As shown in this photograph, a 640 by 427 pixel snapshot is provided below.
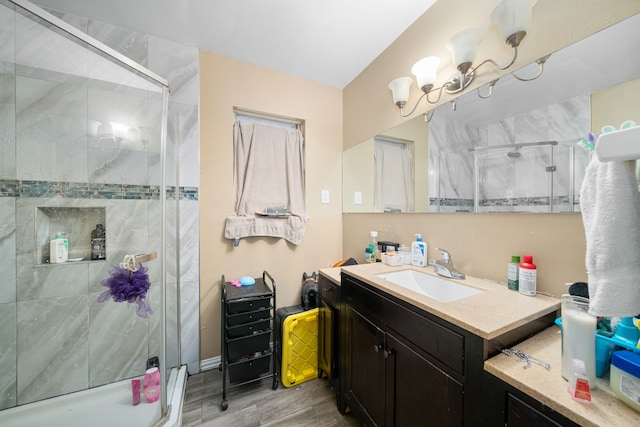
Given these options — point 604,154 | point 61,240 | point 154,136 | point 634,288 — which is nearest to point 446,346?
point 634,288

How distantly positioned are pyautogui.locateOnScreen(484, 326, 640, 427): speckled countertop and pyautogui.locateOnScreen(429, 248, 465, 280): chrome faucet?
0.48m

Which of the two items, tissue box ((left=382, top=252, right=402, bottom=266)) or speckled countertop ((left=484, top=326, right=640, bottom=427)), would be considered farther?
tissue box ((left=382, top=252, right=402, bottom=266))

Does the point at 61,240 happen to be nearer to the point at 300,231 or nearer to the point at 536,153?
the point at 300,231

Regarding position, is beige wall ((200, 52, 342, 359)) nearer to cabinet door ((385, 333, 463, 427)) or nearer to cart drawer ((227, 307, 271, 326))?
cart drawer ((227, 307, 271, 326))

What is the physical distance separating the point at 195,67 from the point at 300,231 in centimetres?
149

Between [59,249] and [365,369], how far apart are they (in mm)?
1881

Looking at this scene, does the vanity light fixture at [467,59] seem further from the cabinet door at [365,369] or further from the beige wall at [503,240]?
the cabinet door at [365,369]

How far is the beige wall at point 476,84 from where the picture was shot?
84 cm

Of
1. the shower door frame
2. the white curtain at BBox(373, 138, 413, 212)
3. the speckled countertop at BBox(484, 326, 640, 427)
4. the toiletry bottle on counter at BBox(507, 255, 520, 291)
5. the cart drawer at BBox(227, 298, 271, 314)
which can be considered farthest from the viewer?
the white curtain at BBox(373, 138, 413, 212)

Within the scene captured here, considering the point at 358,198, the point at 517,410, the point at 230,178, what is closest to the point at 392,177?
the point at 358,198

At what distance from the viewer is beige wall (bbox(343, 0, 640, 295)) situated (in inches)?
33.2

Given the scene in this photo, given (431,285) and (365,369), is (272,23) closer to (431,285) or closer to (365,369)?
(431,285)

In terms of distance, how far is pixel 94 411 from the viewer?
49.7 inches

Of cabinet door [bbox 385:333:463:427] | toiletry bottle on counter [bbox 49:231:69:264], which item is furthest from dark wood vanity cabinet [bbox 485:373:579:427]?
toiletry bottle on counter [bbox 49:231:69:264]
